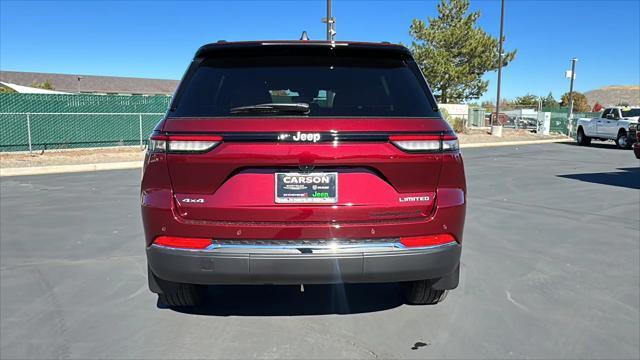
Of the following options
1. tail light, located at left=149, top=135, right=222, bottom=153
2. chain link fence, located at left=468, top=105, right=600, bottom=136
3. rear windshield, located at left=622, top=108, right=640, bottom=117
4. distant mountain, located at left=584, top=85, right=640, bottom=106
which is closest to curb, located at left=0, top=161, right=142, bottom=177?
tail light, located at left=149, top=135, right=222, bottom=153

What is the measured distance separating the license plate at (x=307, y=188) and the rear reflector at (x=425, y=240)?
0.48 meters

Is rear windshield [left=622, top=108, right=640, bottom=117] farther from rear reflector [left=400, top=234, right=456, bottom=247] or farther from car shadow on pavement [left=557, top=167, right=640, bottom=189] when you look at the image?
rear reflector [left=400, top=234, right=456, bottom=247]

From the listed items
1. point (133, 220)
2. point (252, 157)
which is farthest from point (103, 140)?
point (252, 157)

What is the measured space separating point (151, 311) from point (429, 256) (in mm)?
2170

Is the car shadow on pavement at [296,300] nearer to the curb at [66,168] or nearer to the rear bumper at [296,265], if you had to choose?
the rear bumper at [296,265]

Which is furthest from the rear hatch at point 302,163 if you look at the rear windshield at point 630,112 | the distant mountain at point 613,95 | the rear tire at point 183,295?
the distant mountain at point 613,95

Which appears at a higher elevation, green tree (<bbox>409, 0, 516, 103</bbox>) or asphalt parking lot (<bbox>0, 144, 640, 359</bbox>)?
green tree (<bbox>409, 0, 516, 103</bbox>)

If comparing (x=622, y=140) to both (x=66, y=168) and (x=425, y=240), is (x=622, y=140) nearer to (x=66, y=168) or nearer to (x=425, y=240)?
(x=66, y=168)

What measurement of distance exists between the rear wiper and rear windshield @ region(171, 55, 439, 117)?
4.1 inches

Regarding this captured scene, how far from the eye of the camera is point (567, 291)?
4012 mm

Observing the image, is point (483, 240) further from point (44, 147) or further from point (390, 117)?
point (44, 147)

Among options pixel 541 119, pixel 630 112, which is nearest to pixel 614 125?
pixel 630 112

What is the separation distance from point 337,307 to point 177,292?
3.95 ft

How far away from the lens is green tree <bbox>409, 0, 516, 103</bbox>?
37.8m
